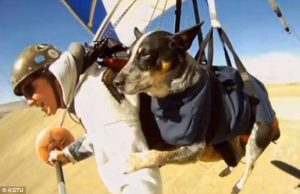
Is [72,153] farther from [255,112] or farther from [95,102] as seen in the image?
[255,112]

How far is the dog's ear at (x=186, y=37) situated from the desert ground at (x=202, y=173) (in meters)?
2.17

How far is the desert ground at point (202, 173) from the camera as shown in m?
8.03

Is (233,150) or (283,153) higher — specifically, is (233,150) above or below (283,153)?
above

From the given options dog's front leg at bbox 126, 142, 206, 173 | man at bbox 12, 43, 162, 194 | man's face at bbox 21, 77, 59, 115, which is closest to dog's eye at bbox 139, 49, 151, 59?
man at bbox 12, 43, 162, 194

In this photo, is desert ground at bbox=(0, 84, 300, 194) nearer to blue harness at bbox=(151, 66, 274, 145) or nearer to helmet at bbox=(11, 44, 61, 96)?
blue harness at bbox=(151, 66, 274, 145)

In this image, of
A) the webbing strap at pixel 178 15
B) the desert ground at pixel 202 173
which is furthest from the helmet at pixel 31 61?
the desert ground at pixel 202 173

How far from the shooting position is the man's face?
11.5 feet

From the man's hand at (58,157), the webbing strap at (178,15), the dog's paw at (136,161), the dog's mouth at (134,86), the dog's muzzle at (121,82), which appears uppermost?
the dog's muzzle at (121,82)

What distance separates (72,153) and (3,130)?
21.0 metres

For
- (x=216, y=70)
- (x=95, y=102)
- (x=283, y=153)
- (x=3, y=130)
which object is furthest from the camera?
(x=3, y=130)

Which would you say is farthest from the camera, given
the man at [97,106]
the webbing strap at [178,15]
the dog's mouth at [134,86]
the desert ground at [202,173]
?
the desert ground at [202,173]

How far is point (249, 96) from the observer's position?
3.18m

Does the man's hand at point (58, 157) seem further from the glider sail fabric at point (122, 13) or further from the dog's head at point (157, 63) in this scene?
the glider sail fabric at point (122, 13)

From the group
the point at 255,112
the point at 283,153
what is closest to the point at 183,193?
the point at 283,153
